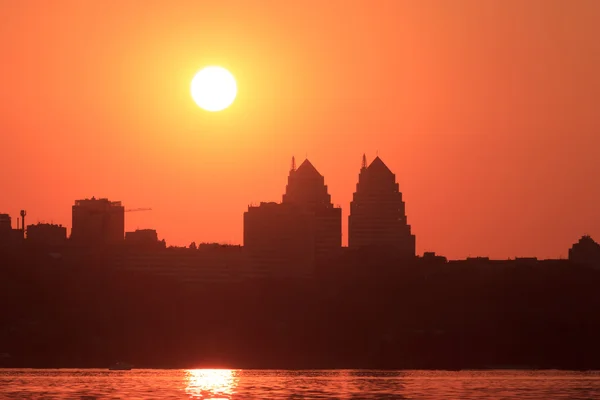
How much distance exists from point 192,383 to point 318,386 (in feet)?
61.6

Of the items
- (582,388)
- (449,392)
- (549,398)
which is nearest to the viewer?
(549,398)

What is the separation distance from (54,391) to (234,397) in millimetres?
21184

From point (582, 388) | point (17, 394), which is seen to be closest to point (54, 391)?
point (17, 394)

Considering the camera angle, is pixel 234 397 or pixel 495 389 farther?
pixel 495 389

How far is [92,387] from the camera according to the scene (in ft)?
589

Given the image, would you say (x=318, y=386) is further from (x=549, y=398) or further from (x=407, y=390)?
(x=549, y=398)

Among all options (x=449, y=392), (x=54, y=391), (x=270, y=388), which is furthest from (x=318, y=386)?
(x=54, y=391)

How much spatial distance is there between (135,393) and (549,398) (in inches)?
1713

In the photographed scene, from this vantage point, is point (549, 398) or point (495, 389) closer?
point (549, 398)

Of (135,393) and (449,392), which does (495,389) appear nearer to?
(449,392)

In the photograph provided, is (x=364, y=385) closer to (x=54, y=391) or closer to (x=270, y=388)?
(x=270, y=388)

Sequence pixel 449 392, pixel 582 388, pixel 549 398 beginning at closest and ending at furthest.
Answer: pixel 549 398 → pixel 449 392 → pixel 582 388

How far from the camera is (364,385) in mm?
191625

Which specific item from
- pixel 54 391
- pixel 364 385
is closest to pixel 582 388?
pixel 364 385
